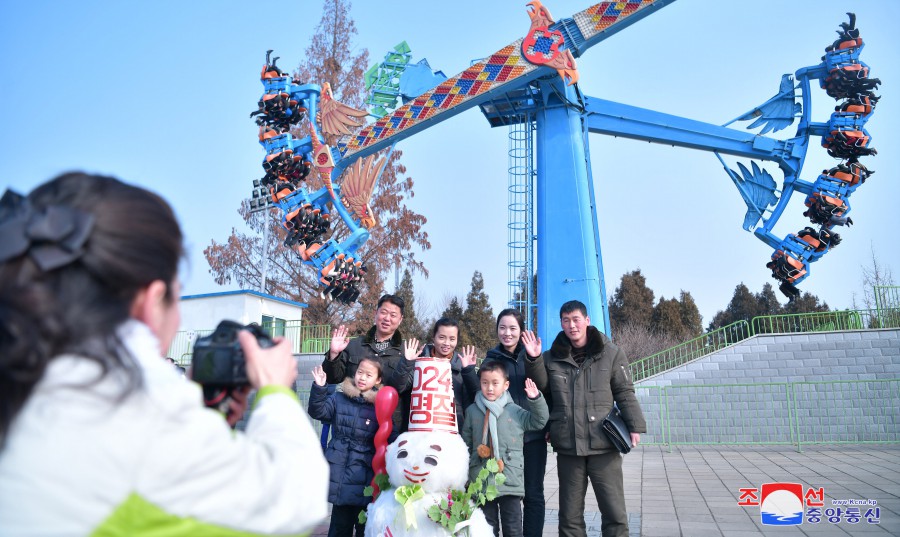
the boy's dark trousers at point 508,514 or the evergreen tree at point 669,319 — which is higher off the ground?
the evergreen tree at point 669,319

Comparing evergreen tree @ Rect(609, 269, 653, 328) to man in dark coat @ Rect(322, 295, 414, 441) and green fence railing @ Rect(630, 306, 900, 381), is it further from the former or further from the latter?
man in dark coat @ Rect(322, 295, 414, 441)

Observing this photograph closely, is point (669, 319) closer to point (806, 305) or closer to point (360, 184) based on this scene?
point (806, 305)

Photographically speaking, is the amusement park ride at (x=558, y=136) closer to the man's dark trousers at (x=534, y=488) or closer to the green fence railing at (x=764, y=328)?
the green fence railing at (x=764, y=328)

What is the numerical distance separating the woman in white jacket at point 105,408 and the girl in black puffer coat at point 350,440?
10.6 feet

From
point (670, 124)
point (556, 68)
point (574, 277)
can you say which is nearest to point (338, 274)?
point (574, 277)

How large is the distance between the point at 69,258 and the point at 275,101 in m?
16.2

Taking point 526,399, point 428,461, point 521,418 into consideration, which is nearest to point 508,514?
point 521,418

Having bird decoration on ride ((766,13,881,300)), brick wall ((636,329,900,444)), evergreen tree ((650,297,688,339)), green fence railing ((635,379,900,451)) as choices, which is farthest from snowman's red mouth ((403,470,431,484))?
evergreen tree ((650,297,688,339))

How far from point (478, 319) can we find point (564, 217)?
62.0ft

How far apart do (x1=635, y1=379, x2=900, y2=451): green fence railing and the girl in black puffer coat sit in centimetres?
958

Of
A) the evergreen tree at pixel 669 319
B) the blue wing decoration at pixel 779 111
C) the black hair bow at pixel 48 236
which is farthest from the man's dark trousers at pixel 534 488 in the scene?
the evergreen tree at pixel 669 319

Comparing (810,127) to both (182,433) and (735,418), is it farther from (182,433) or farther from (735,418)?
(182,433)

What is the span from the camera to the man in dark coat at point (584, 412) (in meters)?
4.31

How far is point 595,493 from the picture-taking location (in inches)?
170
